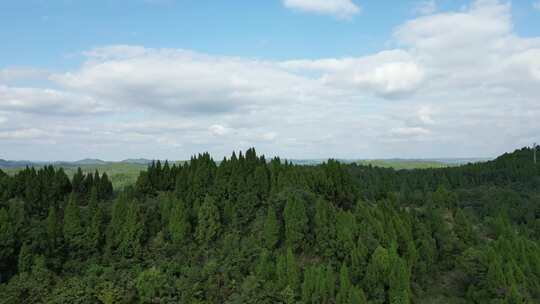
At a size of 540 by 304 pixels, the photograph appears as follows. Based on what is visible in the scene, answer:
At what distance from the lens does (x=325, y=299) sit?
46125mm

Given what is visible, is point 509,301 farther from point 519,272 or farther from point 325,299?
point 325,299

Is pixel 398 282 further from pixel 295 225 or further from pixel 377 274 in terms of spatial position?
pixel 295 225

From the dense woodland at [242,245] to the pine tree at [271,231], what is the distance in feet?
0.89

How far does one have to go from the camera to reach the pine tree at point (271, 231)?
→ 55406 millimetres

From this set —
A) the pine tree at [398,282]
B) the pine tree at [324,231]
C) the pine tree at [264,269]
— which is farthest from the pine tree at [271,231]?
the pine tree at [398,282]

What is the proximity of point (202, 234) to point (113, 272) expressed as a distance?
12.5 meters

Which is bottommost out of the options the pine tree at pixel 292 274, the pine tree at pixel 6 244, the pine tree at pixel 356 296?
the pine tree at pixel 356 296

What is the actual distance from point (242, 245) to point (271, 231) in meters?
4.45

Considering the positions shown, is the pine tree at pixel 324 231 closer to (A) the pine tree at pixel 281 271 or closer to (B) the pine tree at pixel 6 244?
(A) the pine tree at pixel 281 271

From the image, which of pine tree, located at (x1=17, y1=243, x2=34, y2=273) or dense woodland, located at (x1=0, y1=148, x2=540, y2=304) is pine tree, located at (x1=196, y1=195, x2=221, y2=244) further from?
pine tree, located at (x1=17, y1=243, x2=34, y2=273)

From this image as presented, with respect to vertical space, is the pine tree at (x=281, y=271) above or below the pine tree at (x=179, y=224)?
below

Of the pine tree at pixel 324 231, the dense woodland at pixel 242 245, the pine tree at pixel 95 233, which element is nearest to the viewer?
the dense woodland at pixel 242 245

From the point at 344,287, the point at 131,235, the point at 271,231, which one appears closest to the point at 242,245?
the point at 271,231

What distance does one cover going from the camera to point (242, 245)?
55.8 metres
